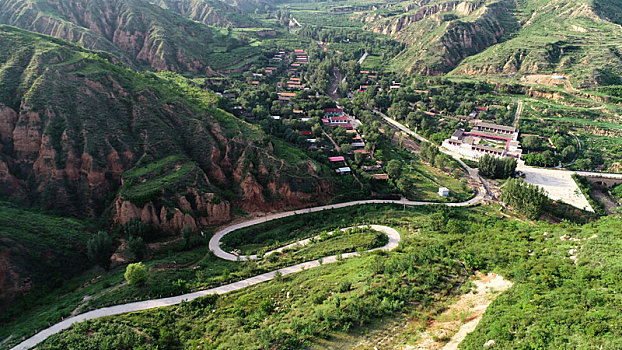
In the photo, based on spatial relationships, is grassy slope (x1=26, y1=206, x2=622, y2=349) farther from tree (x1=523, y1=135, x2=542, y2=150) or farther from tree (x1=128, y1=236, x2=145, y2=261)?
tree (x1=523, y1=135, x2=542, y2=150)

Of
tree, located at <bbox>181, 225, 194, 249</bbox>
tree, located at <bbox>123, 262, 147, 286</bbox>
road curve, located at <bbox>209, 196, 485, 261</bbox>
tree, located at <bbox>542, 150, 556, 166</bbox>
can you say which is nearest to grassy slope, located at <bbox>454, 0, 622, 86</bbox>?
tree, located at <bbox>542, 150, 556, 166</bbox>

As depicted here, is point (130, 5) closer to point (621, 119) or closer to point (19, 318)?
point (19, 318)

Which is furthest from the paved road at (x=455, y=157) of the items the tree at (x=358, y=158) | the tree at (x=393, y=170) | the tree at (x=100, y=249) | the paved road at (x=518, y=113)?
the tree at (x=100, y=249)

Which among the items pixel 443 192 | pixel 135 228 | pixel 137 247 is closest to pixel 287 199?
pixel 135 228

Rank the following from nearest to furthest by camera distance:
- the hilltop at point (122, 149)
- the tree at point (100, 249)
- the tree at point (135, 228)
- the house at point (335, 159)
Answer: the tree at point (100, 249)
the tree at point (135, 228)
the hilltop at point (122, 149)
the house at point (335, 159)

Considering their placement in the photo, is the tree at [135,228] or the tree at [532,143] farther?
the tree at [532,143]

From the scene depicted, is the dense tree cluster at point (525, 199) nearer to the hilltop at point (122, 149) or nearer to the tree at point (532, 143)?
the tree at point (532, 143)

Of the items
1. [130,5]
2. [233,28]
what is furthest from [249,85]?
[233,28]
